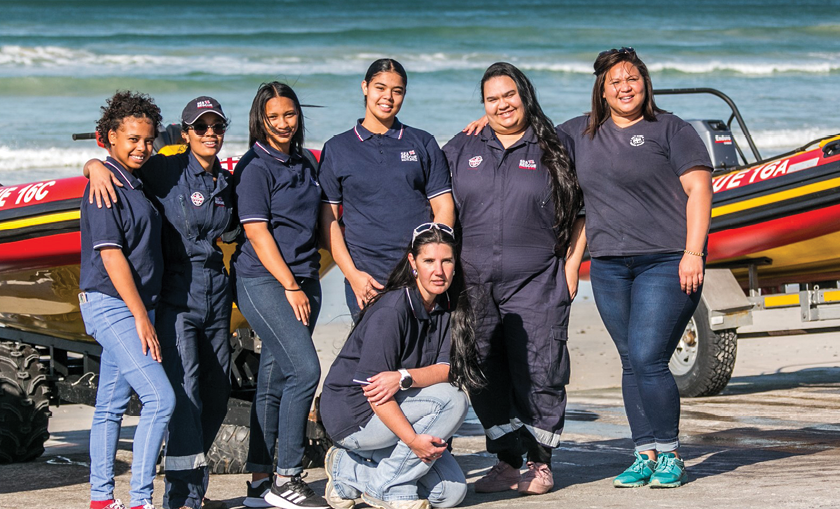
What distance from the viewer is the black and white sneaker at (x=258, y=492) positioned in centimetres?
403

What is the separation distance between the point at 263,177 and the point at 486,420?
1.26 m

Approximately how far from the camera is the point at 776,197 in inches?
261

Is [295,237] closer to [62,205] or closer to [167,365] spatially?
[167,365]

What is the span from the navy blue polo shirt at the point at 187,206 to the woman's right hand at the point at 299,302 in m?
0.27

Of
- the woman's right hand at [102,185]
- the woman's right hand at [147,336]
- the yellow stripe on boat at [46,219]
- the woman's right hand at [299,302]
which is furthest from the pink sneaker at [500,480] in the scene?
the yellow stripe on boat at [46,219]

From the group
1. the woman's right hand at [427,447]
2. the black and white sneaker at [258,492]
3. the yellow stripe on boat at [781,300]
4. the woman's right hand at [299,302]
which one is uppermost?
the yellow stripe on boat at [781,300]

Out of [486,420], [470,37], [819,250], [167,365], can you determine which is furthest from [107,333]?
[470,37]

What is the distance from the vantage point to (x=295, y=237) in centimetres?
398

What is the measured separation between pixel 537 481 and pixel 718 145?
4.63 metres

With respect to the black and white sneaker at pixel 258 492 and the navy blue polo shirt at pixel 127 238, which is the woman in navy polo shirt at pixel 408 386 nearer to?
the black and white sneaker at pixel 258 492

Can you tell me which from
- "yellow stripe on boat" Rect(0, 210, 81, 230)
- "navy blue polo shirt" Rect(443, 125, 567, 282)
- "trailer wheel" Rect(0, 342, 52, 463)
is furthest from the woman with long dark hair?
"trailer wheel" Rect(0, 342, 52, 463)

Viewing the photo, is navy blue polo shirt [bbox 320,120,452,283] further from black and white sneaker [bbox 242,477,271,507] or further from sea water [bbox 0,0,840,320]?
sea water [bbox 0,0,840,320]

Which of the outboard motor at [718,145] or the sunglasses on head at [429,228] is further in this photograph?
the outboard motor at [718,145]

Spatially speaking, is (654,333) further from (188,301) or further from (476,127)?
(188,301)
